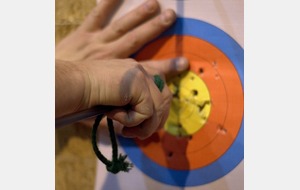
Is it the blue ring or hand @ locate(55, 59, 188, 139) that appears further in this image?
the blue ring

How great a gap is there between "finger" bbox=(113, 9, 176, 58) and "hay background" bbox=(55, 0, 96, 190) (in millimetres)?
75

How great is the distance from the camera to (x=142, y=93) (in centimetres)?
37

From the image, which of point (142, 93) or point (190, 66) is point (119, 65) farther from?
point (190, 66)

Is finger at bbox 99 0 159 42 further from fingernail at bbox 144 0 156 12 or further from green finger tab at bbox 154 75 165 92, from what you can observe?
green finger tab at bbox 154 75 165 92

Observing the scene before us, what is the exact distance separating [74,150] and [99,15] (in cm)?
21

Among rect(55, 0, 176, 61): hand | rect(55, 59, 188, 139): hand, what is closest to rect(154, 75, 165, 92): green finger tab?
rect(55, 59, 188, 139): hand

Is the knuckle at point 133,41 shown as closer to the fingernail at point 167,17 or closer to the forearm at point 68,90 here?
the fingernail at point 167,17

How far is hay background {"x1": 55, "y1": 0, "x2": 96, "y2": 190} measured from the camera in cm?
55

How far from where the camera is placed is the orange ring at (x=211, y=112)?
0.48m

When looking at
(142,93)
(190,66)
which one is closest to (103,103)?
(142,93)

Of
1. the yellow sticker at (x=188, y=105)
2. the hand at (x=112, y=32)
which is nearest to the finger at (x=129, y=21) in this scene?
the hand at (x=112, y=32)

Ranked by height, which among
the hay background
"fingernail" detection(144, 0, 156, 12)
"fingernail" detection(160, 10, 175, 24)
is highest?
"fingernail" detection(144, 0, 156, 12)

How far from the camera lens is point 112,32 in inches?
21.6

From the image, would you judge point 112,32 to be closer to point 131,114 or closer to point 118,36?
point 118,36
